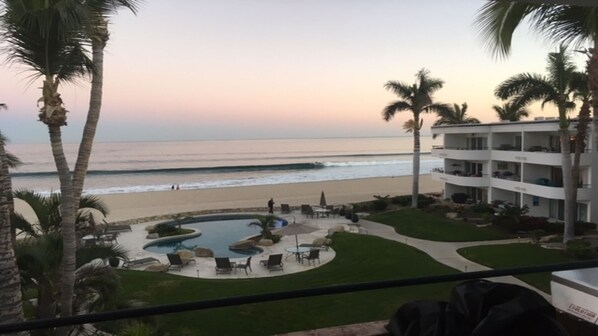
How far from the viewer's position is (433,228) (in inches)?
883

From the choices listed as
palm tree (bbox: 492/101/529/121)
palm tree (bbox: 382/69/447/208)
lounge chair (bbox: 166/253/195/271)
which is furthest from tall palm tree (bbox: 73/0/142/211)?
palm tree (bbox: 492/101/529/121)

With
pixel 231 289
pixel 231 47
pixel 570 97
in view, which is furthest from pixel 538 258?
pixel 231 47

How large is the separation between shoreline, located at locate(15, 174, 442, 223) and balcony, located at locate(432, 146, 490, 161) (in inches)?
314

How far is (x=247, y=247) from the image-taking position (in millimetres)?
19469

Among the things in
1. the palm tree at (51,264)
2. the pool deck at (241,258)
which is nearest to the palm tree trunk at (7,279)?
the palm tree at (51,264)

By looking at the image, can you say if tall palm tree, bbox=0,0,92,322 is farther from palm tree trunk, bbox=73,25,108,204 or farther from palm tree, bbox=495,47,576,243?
palm tree, bbox=495,47,576,243

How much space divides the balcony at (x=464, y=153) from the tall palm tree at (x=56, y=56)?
26.3m

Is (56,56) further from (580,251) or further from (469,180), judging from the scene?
(469,180)

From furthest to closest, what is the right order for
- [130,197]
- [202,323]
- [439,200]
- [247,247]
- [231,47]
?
[231,47]
[130,197]
[439,200]
[247,247]
[202,323]

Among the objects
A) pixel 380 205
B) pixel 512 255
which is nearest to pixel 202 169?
pixel 380 205

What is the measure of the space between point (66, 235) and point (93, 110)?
219 centimetres

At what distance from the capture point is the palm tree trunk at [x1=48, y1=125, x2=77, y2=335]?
6652 millimetres

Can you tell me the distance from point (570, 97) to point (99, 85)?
19.3m

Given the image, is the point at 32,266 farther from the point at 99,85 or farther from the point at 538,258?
the point at 538,258
